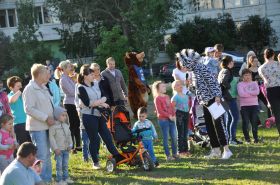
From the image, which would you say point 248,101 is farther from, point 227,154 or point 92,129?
point 92,129

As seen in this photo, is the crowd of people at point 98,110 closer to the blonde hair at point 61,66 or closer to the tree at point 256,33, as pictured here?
the blonde hair at point 61,66

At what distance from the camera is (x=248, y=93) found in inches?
481

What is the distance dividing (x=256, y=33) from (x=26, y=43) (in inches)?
719

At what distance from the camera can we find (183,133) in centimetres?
1116

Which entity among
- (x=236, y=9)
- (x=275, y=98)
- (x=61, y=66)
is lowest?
(x=275, y=98)

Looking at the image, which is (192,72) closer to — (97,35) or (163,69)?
(163,69)

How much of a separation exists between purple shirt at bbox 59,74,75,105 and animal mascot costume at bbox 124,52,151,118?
146 centimetres

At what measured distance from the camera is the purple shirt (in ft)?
38.6

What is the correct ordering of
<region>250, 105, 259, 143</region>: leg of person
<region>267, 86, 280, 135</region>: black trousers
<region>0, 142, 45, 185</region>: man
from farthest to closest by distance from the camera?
<region>250, 105, 259, 143</region>: leg of person → <region>267, 86, 280, 135</region>: black trousers → <region>0, 142, 45, 185</region>: man

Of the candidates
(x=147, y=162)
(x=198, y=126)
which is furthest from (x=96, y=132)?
(x=198, y=126)

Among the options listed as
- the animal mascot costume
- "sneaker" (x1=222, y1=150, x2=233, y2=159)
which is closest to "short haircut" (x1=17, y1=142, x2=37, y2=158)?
"sneaker" (x1=222, y1=150, x2=233, y2=159)

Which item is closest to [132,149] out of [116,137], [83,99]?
[116,137]

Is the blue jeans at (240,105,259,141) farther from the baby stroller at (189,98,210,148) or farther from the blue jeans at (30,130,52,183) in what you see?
the blue jeans at (30,130,52,183)

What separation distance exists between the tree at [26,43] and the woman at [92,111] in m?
31.5
